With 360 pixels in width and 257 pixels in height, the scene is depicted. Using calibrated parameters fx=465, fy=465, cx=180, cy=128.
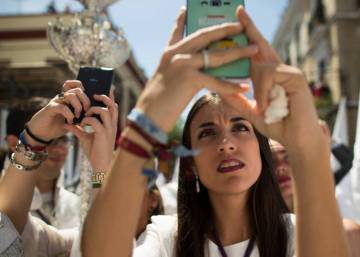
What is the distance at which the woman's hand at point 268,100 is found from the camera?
A: 1017 mm

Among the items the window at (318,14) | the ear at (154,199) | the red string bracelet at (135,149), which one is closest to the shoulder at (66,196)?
the ear at (154,199)

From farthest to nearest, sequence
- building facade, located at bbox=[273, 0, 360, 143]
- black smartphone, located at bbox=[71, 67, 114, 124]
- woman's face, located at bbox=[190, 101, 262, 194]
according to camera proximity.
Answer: building facade, located at bbox=[273, 0, 360, 143], woman's face, located at bbox=[190, 101, 262, 194], black smartphone, located at bbox=[71, 67, 114, 124]

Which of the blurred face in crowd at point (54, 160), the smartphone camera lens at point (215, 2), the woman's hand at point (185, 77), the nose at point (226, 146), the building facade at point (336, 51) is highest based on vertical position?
the smartphone camera lens at point (215, 2)

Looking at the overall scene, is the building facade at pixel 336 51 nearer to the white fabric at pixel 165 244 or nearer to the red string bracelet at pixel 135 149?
the white fabric at pixel 165 244

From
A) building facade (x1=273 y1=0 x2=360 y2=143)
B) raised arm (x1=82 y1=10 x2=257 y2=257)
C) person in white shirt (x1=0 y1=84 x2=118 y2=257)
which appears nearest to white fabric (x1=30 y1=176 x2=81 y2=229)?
person in white shirt (x1=0 y1=84 x2=118 y2=257)

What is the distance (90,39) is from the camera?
115 inches

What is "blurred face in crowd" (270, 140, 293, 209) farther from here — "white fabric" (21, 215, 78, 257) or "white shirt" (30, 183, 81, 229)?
"white fabric" (21, 215, 78, 257)

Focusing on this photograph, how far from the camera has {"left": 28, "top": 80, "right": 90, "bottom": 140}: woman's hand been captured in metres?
1.41

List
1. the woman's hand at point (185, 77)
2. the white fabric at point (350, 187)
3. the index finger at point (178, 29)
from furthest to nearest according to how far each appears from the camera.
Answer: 1. the white fabric at point (350, 187)
2. the index finger at point (178, 29)
3. the woman's hand at point (185, 77)

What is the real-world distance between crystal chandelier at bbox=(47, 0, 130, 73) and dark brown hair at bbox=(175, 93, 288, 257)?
1.35m

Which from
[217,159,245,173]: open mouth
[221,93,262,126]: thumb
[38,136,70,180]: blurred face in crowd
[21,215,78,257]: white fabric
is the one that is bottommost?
[38,136,70,180]: blurred face in crowd

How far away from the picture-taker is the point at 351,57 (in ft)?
70.2

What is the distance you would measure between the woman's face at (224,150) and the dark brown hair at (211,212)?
64mm

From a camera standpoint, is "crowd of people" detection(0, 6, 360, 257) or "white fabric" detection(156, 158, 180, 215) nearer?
"crowd of people" detection(0, 6, 360, 257)
